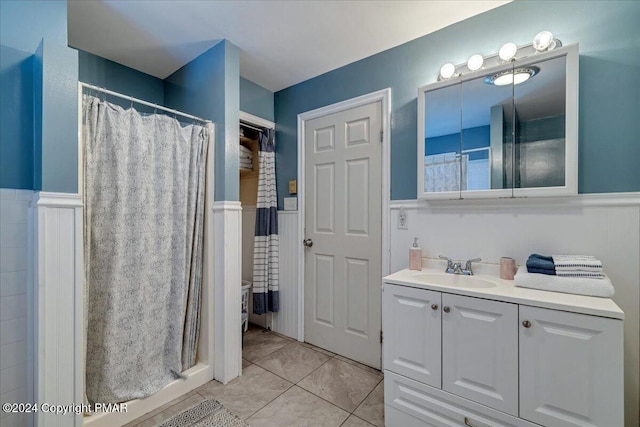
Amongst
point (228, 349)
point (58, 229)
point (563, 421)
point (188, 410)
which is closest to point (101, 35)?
point (58, 229)

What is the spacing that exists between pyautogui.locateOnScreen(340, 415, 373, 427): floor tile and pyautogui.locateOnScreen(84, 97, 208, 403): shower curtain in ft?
3.59

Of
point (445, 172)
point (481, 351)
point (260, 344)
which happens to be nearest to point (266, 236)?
point (260, 344)

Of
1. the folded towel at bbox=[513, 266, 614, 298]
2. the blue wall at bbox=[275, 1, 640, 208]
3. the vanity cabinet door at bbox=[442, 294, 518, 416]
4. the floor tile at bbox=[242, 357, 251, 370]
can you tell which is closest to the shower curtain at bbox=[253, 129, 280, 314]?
the floor tile at bbox=[242, 357, 251, 370]

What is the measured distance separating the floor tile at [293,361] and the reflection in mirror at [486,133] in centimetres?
172

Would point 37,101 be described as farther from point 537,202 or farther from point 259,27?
point 537,202

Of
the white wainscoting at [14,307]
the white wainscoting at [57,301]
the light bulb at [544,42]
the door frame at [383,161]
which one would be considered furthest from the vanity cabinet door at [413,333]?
the white wainscoting at [14,307]

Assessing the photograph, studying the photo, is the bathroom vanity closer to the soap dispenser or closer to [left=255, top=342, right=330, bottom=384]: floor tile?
the soap dispenser

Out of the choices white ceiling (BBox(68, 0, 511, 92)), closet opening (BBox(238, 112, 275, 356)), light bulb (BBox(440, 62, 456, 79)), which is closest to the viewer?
white ceiling (BBox(68, 0, 511, 92))

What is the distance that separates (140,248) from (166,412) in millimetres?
979

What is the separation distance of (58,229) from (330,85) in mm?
2049

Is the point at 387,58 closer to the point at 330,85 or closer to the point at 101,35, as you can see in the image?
the point at 330,85

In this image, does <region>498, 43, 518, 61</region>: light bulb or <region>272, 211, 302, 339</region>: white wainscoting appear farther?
<region>272, 211, 302, 339</region>: white wainscoting

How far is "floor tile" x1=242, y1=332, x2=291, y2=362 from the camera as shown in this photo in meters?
2.27

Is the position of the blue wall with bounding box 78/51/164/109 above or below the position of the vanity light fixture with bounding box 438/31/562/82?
above
